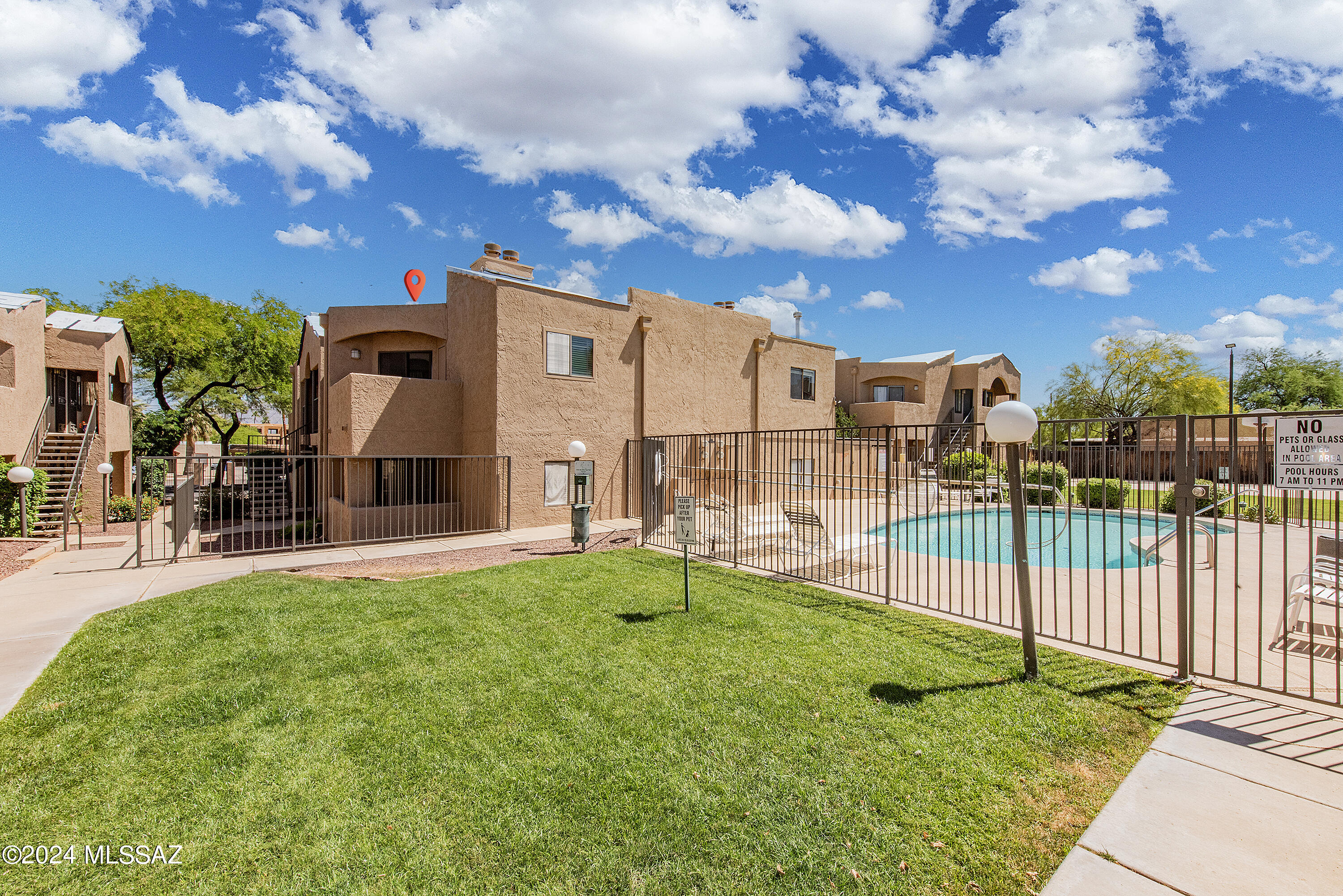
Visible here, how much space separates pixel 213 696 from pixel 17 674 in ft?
6.88

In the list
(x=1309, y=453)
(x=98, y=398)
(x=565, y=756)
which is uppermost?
(x=98, y=398)

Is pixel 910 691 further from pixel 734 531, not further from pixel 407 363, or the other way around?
pixel 407 363

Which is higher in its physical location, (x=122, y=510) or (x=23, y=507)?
(x=23, y=507)

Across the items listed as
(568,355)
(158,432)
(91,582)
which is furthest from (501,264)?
(158,432)

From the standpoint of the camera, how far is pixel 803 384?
71.2ft

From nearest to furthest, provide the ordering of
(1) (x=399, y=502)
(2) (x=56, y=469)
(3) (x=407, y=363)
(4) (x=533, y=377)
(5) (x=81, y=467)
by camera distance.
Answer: (4) (x=533, y=377)
(1) (x=399, y=502)
(5) (x=81, y=467)
(2) (x=56, y=469)
(3) (x=407, y=363)

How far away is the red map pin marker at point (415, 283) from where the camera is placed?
1742 centimetres

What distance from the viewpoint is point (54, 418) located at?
17.5m

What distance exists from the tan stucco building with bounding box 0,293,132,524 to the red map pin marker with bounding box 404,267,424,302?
912 cm

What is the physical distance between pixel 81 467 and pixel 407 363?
8.94m

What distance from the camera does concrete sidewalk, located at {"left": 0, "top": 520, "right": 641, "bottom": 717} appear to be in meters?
5.50

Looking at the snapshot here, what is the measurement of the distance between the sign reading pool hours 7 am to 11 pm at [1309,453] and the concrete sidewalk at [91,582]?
9694 millimetres

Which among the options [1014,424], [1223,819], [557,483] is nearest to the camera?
[1223,819]

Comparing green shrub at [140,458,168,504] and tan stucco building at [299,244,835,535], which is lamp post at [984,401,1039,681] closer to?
tan stucco building at [299,244,835,535]
